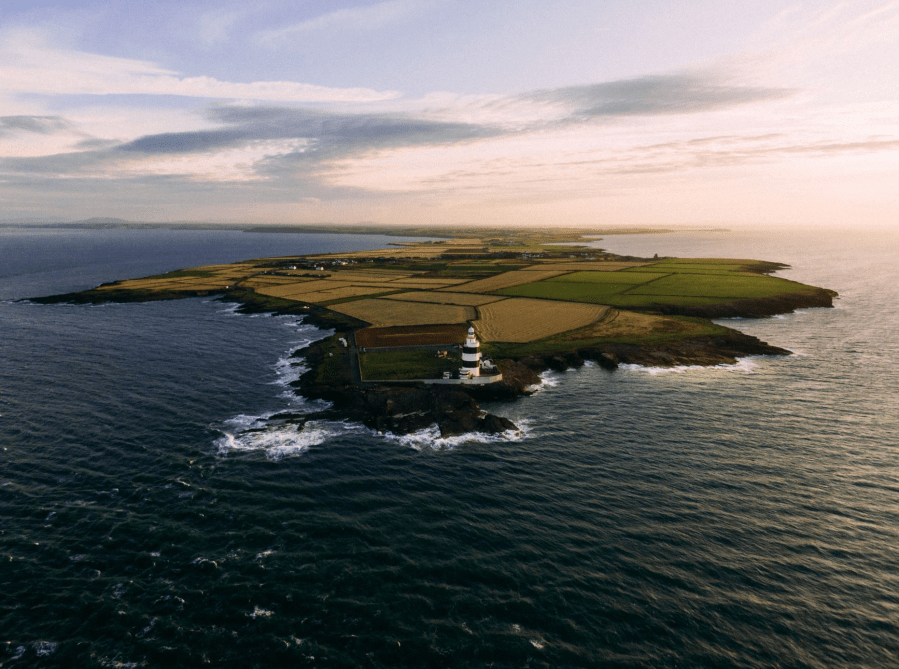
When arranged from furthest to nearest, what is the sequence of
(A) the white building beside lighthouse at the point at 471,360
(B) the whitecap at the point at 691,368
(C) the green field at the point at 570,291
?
(C) the green field at the point at 570,291 → (B) the whitecap at the point at 691,368 → (A) the white building beside lighthouse at the point at 471,360

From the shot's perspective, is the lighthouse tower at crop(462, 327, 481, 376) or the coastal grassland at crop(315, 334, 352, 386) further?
the coastal grassland at crop(315, 334, 352, 386)

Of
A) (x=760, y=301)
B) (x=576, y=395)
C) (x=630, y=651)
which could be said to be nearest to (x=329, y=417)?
(x=576, y=395)

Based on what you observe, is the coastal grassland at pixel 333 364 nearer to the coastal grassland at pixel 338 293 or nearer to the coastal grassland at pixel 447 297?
the coastal grassland at pixel 447 297

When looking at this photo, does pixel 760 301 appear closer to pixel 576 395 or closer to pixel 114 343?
pixel 576 395

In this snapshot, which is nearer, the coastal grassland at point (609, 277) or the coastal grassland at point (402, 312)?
the coastal grassland at point (402, 312)

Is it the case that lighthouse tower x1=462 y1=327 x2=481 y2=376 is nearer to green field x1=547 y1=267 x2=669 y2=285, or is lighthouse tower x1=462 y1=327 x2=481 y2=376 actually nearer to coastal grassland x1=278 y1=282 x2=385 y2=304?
coastal grassland x1=278 y1=282 x2=385 y2=304

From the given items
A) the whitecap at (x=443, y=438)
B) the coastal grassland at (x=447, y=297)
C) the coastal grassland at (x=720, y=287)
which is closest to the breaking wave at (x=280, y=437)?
the whitecap at (x=443, y=438)

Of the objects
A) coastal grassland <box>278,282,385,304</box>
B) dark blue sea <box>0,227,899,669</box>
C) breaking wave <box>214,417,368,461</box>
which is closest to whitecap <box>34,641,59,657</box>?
dark blue sea <box>0,227,899,669</box>

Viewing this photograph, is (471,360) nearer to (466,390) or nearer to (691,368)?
(466,390)
